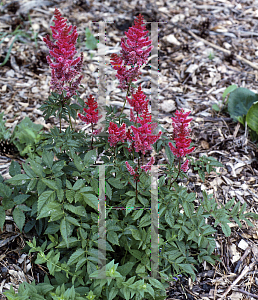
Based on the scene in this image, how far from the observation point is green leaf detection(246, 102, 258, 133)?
3.59m

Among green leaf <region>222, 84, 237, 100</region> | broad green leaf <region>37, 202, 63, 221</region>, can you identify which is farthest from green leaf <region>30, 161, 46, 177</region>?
green leaf <region>222, 84, 237, 100</region>

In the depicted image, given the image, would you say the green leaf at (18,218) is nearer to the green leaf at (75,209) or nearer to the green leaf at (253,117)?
the green leaf at (75,209)

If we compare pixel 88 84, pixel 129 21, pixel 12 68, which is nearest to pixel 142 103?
pixel 88 84

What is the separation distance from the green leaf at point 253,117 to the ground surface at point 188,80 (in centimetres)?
18

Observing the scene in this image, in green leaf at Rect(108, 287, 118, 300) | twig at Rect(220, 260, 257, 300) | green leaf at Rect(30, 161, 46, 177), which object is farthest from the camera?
twig at Rect(220, 260, 257, 300)

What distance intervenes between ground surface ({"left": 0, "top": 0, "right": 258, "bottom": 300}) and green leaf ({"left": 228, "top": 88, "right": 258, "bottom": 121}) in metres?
0.16

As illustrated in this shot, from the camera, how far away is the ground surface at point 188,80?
264cm

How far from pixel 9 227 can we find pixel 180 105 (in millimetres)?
2492

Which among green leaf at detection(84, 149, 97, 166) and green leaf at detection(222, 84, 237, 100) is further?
green leaf at detection(222, 84, 237, 100)

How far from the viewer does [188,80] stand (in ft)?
14.7

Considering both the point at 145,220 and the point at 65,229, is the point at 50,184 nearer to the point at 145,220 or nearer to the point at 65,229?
the point at 65,229

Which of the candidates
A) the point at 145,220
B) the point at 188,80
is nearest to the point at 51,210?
the point at 145,220

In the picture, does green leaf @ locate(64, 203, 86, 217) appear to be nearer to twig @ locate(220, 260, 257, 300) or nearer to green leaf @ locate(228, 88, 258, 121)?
twig @ locate(220, 260, 257, 300)

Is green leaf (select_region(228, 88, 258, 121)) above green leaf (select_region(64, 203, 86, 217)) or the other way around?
the other way around
